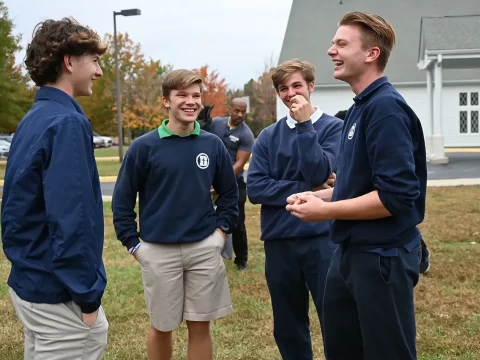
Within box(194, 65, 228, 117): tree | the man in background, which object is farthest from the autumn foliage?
the man in background

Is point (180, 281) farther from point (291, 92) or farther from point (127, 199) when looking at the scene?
point (291, 92)

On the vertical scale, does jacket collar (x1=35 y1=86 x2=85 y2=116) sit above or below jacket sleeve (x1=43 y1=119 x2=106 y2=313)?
above

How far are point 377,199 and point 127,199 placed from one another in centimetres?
185

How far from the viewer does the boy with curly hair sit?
2.47 meters

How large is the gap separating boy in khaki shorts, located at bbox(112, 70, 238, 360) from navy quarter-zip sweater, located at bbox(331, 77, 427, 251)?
1.17 meters

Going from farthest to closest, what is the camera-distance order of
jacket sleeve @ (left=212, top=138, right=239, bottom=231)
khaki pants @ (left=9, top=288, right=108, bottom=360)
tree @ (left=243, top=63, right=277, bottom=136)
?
1. tree @ (left=243, top=63, right=277, bottom=136)
2. jacket sleeve @ (left=212, top=138, right=239, bottom=231)
3. khaki pants @ (left=9, top=288, right=108, bottom=360)

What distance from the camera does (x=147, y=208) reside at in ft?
12.8

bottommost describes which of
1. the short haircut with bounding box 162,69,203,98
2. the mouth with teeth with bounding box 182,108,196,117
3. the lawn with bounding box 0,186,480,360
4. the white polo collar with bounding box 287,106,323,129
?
the lawn with bounding box 0,186,480,360

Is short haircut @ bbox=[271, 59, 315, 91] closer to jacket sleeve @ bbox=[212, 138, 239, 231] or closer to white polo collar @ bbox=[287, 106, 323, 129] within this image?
white polo collar @ bbox=[287, 106, 323, 129]

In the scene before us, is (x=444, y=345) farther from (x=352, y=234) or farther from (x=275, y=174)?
(x=352, y=234)

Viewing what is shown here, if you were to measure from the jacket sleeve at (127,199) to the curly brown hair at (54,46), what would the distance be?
4.02 ft

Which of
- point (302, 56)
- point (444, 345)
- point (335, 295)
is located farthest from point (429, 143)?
point (335, 295)

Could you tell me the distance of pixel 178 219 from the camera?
3.84 metres

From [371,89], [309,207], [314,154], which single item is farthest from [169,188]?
[371,89]
